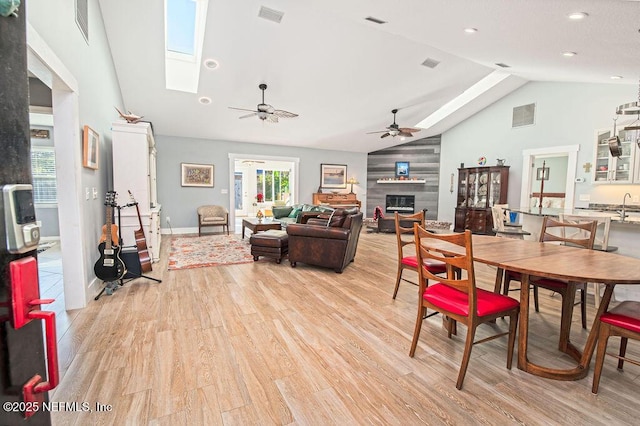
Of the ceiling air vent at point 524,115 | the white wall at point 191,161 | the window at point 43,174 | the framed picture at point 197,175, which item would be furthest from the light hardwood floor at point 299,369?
the ceiling air vent at point 524,115

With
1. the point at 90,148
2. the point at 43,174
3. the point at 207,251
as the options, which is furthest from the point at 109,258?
the point at 43,174

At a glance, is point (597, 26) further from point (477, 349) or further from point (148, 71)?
point (148, 71)

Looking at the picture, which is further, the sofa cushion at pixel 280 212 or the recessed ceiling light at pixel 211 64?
the sofa cushion at pixel 280 212

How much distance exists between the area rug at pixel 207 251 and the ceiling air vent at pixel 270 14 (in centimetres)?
350

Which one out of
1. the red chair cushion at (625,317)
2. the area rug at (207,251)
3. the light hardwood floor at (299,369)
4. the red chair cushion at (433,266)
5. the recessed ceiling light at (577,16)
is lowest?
the light hardwood floor at (299,369)

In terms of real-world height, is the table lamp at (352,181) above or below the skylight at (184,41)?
below

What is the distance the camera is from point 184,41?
4855 millimetres

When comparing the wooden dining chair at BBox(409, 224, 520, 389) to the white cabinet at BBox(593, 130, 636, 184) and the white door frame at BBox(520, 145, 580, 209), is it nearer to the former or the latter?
the white cabinet at BBox(593, 130, 636, 184)

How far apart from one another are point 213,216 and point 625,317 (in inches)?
296

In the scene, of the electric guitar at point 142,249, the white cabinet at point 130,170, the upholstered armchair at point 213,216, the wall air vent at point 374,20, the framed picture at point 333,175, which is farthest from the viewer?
the framed picture at point 333,175

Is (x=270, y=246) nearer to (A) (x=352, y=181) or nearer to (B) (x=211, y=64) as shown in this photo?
(B) (x=211, y=64)

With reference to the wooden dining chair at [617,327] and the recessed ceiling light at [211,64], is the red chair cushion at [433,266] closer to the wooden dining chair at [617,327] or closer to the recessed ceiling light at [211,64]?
the wooden dining chair at [617,327]

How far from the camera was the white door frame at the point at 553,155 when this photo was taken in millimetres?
6098

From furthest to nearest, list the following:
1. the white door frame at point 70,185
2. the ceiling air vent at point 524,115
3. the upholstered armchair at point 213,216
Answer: the upholstered armchair at point 213,216, the ceiling air vent at point 524,115, the white door frame at point 70,185
